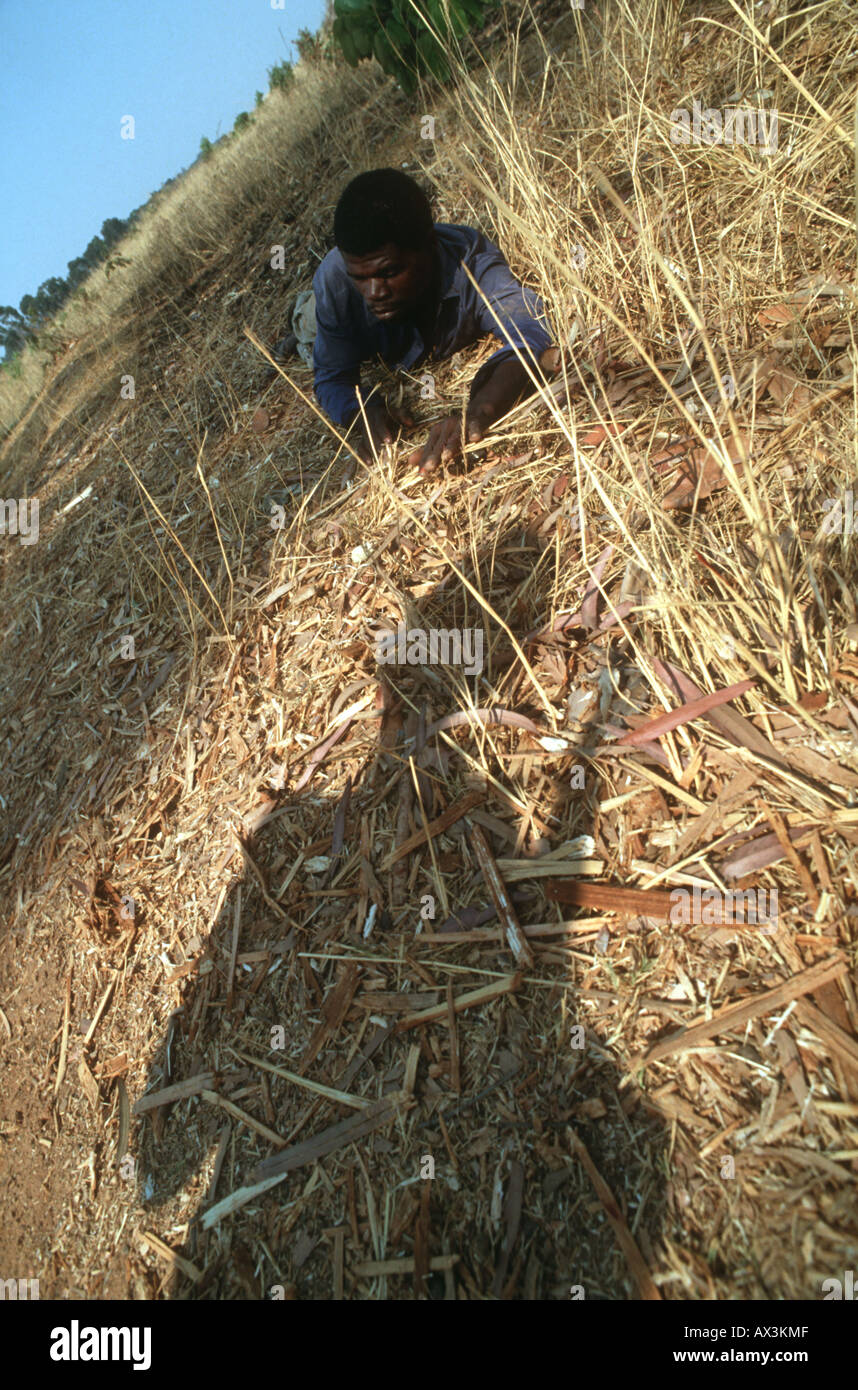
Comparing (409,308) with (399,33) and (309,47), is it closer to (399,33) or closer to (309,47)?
(399,33)

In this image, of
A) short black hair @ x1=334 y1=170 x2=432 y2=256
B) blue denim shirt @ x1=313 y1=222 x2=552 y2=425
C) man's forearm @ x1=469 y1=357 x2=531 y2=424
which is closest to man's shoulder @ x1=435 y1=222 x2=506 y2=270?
blue denim shirt @ x1=313 y1=222 x2=552 y2=425

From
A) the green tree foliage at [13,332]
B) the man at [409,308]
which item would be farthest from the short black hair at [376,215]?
the green tree foliage at [13,332]

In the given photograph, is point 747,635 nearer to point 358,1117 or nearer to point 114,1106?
point 358,1117

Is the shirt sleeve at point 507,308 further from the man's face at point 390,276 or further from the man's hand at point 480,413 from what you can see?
the man's face at point 390,276

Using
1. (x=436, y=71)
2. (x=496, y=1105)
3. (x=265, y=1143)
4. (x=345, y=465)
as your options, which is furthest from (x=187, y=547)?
(x=436, y=71)

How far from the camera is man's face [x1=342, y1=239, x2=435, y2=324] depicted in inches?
99.4

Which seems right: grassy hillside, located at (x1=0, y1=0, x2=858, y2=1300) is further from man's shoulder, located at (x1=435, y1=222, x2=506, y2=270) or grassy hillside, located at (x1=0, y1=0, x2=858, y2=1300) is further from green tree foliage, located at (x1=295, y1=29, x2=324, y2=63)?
green tree foliage, located at (x1=295, y1=29, x2=324, y2=63)

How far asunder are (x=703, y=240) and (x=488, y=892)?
2.31 metres

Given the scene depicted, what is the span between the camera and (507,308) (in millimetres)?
2592

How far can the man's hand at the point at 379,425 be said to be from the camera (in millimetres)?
2695

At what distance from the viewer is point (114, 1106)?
1933mm

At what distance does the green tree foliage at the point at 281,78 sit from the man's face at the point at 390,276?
684cm

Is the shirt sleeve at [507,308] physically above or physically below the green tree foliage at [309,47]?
below

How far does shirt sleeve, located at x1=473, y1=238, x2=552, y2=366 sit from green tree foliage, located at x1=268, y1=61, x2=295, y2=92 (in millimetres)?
6750
